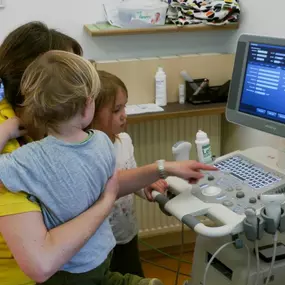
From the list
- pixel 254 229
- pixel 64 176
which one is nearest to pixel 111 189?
pixel 64 176

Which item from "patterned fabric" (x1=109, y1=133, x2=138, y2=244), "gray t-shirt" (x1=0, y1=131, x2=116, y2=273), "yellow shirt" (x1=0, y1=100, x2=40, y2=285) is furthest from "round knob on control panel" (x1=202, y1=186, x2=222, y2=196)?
"yellow shirt" (x1=0, y1=100, x2=40, y2=285)

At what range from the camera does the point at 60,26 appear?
2.47 metres

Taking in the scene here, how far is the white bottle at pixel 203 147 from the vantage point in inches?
66.0

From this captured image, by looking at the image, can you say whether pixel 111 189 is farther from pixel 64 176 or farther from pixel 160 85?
pixel 160 85

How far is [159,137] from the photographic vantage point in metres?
2.63

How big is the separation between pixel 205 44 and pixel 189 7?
27 cm

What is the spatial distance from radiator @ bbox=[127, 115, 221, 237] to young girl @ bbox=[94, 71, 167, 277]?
0.79m

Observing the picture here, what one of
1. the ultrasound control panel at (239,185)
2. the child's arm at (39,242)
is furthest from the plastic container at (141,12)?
the child's arm at (39,242)

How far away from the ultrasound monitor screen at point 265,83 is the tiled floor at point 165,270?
46.6 inches

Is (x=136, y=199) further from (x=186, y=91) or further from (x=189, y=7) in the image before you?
(x=189, y=7)

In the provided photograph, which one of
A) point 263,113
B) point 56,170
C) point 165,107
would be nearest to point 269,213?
point 263,113

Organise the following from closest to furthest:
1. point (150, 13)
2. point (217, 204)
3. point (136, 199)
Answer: point (217, 204)
point (150, 13)
point (136, 199)

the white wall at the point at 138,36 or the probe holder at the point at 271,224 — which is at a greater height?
the white wall at the point at 138,36

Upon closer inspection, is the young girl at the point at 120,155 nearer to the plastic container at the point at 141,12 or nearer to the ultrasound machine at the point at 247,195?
the ultrasound machine at the point at 247,195
